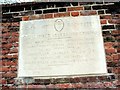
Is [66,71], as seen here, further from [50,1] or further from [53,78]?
[50,1]

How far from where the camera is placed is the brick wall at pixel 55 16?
3.60 m

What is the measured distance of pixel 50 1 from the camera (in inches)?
161

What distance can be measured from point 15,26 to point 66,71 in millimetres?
1052

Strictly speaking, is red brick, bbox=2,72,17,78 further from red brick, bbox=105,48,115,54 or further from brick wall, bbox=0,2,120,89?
red brick, bbox=105,48,115,54

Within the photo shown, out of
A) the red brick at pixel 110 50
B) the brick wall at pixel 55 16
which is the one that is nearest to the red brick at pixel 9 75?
the brick wall at pixel 55 16

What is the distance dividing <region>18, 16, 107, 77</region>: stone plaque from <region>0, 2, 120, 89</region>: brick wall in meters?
0.08

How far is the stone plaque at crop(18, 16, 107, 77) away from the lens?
366cm

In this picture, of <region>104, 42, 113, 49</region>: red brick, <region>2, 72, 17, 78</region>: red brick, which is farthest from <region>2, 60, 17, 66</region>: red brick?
<region>104, 42, 113, 49</region>: red brick

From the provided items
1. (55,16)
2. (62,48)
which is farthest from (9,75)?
(55,16)

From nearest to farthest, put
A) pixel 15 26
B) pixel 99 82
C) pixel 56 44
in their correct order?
1. pixel 99 82
2. pixel 56 44
3. pixel 15 26

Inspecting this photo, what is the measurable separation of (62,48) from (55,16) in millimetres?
521

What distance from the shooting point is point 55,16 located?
3.98m

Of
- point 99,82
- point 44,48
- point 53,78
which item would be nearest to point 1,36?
point 44,48

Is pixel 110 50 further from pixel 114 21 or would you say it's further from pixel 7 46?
pixel 7 46
